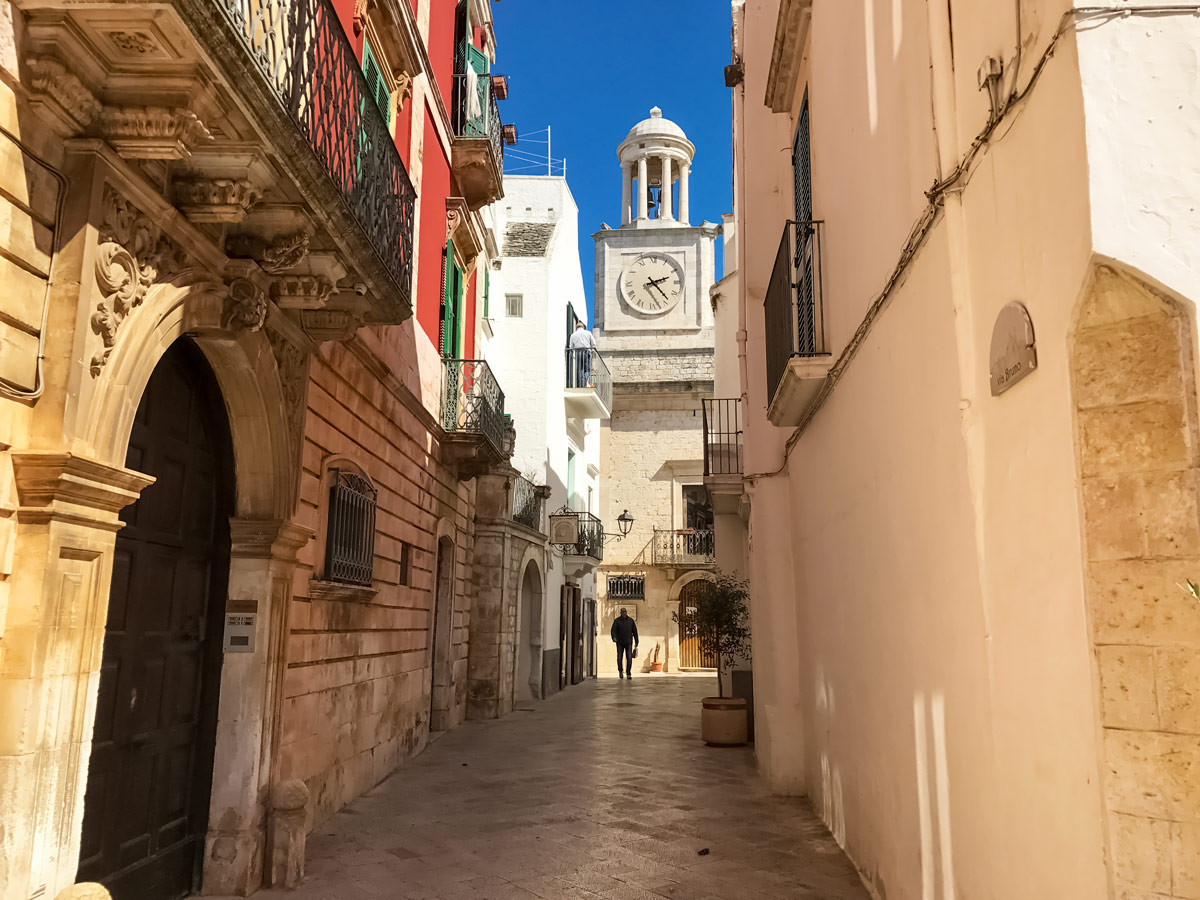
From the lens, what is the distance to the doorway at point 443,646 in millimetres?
13477

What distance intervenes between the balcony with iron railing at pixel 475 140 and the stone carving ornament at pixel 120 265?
8240 millimetres

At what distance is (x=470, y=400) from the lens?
1309 cm

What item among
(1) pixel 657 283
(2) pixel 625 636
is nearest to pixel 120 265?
(2) pixel 625 636

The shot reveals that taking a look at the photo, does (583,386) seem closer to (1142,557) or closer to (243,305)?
(243,305)

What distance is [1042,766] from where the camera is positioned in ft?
9.60

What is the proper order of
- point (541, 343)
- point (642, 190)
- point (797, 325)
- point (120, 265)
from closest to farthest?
point (120, 265) → point (797, 325) → point (541, 343) → point (642, 190)

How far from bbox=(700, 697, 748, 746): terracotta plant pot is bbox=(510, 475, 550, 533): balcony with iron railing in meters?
6.41

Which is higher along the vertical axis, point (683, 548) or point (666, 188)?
point (666, 188)

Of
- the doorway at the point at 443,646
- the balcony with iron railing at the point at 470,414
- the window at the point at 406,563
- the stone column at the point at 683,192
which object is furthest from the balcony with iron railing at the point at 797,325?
the stone column at the point at 683,192

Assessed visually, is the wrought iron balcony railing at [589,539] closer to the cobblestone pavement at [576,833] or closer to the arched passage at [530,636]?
the arched passage at [530,636]

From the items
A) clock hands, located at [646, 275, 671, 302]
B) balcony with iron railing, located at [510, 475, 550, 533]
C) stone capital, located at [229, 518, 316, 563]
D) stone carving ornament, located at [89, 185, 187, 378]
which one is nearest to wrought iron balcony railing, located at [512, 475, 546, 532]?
balcony with iron railing, located at [510, 475, 550, 533]

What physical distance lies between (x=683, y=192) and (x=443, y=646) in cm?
2474

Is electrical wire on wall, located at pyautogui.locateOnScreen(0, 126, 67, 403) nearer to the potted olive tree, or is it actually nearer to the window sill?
the window sill

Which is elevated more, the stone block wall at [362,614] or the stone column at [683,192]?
the stone column at [683,192]
